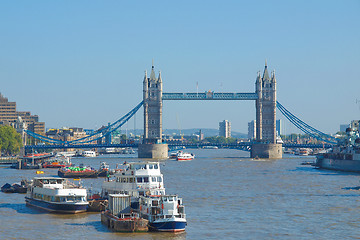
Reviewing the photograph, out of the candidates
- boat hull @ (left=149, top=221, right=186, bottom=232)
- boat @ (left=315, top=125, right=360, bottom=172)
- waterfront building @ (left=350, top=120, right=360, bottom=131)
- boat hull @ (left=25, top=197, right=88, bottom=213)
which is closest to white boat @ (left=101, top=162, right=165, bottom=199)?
boat hull @ (left=25, top=197, right=88, bottom=213)

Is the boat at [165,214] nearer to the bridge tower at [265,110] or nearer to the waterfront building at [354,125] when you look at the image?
the waterfront building at [354,125]

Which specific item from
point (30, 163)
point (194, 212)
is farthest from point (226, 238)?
point (30, 163)

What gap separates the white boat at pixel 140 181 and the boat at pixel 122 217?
3.16 metres

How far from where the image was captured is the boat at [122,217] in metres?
46.5

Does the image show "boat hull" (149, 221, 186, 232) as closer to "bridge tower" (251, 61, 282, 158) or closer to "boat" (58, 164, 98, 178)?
"boat" (58, 164, 98, 178)

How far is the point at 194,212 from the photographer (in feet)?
185

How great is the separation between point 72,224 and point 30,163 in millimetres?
82901

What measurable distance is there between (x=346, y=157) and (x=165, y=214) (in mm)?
80758

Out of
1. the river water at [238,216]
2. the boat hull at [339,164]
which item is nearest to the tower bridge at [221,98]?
the boat hull at [339,164]

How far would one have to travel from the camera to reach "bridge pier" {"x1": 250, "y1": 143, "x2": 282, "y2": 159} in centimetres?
18250

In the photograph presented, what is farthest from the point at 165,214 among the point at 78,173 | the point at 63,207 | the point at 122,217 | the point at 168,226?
the point at 78,173

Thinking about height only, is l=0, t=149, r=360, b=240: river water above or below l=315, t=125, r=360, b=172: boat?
below

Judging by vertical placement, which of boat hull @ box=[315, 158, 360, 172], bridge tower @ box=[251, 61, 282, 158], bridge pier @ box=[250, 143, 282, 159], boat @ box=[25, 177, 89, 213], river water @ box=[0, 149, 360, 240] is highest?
bridge tower @ box=[251, 61, 282, 158]

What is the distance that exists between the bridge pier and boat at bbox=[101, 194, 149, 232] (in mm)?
134566
